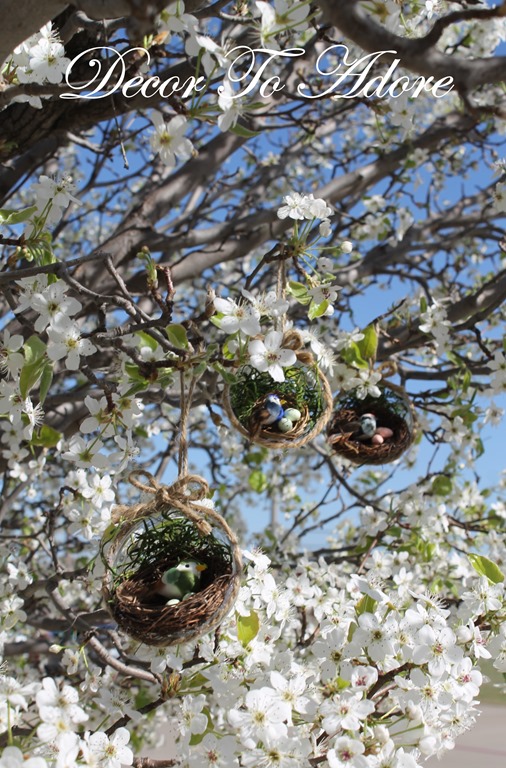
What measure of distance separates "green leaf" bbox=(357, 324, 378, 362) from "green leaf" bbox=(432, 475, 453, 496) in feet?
3.09

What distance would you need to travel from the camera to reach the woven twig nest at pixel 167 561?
1.34 meters

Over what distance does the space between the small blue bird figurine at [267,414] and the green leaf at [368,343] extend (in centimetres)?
59

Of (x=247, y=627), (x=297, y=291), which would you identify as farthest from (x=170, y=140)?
(x=247, y=627)

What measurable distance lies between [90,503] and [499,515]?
2.04m

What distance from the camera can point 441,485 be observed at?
9.75 feet

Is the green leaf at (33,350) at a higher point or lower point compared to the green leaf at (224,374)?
higher

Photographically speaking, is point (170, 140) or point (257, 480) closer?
point (170, 140)

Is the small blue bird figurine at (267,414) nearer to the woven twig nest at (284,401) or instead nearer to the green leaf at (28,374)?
the woven twig nest at (284,401)

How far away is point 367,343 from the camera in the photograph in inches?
87.6

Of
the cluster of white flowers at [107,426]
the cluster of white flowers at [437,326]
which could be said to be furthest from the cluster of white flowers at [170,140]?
the cluster of white flowers at [437,326]

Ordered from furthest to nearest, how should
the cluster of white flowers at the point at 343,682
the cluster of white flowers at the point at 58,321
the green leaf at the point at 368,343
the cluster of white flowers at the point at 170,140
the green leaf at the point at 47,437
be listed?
the green leaf at the point at 368,343 < the green leaf at the point at 47,437 < the cluster of white flowers at the point at 58,321 < the cluster of white flowers at the point at 170,140 < the cluster of white flowers at the point at 343,682

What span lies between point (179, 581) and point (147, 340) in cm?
52

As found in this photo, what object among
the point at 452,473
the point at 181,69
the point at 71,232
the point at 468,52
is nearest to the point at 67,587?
the point at 452,473

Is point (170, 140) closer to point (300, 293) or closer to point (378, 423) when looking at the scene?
point (300, 293)
